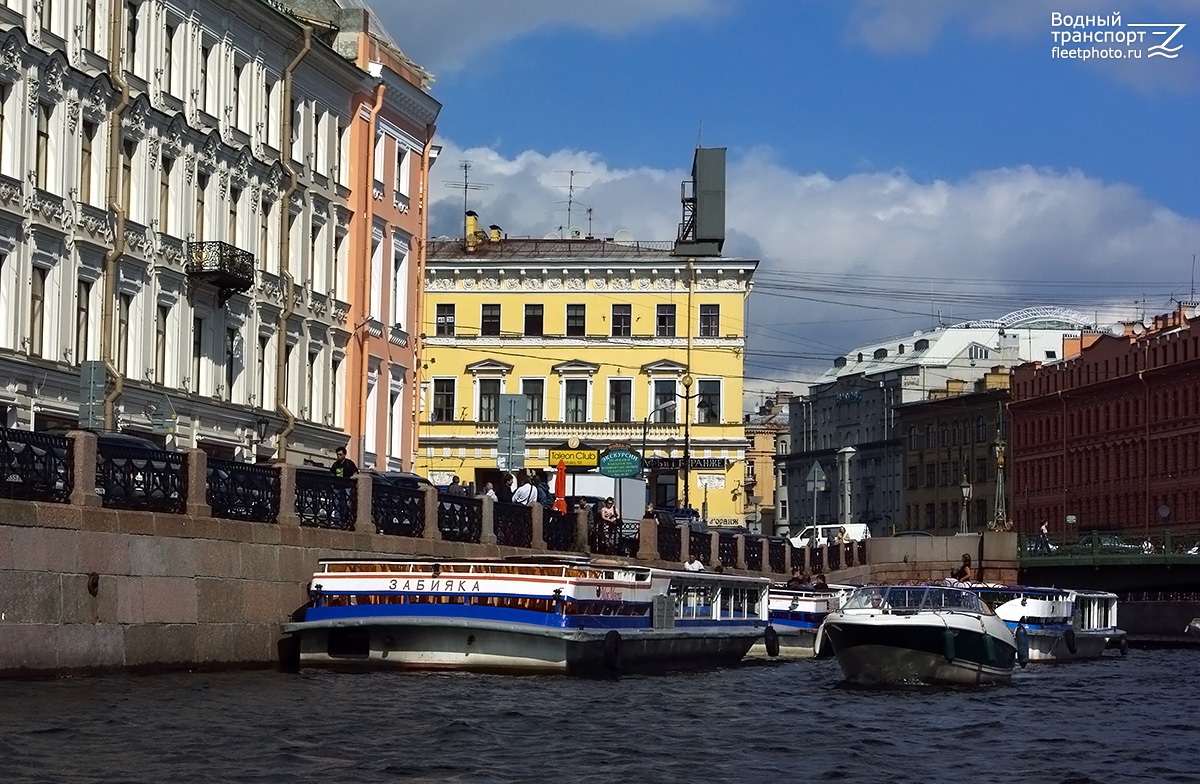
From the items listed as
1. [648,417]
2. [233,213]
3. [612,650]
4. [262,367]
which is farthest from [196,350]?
[648,417]

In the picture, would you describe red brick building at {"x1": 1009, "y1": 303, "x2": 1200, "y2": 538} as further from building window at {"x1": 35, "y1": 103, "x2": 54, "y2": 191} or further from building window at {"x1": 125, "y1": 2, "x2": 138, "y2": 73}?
building window at {"x1": 35, "y1": 103, "x2": 54, "y2": 191}

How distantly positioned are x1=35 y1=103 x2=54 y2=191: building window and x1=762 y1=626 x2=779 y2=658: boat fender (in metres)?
16.7

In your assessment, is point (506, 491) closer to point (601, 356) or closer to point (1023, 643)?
point (1023, 643)

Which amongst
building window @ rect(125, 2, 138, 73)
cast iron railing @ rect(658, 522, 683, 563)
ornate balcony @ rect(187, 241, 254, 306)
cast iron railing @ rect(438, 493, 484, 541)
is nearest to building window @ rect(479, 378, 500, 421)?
cast iron railing @ rect(658, 522, 683, 563)

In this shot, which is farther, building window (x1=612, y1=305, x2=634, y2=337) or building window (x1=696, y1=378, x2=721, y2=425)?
building window (x1=612, y1=305, x2=634, y2=337)

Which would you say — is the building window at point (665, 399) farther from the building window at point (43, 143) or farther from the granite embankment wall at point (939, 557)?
the building window at point (43, 143)

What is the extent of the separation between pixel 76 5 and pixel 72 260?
4637 mm

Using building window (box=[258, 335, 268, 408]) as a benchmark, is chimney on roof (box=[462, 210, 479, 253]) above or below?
above

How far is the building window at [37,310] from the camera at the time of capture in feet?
133

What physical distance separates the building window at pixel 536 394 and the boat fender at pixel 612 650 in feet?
178

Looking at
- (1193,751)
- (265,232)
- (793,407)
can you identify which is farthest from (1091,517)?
(1193,751)

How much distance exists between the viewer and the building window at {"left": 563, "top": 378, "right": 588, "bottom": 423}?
88.8 m

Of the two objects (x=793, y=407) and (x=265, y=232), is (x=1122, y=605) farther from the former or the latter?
(x=793, y=407)

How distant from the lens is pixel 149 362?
147 ft
